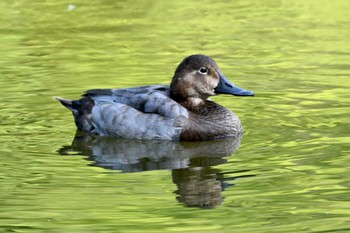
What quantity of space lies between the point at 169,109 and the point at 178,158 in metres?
0.93

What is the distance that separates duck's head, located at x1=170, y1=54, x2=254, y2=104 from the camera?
11422 mm

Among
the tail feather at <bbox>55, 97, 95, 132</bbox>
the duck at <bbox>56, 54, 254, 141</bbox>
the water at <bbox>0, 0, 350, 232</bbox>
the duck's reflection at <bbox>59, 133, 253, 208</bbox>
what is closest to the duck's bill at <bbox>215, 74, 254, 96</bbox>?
the duck at <bbox>56, 54, 254, 141</bbox>

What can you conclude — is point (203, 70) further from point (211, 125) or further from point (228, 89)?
point (211, 125)

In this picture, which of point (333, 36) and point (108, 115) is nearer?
point (108, 115)

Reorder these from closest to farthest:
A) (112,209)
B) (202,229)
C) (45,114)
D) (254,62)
A: (202,229)
(112,209)
(45,114)
(254,62)

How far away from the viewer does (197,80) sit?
11453 mm

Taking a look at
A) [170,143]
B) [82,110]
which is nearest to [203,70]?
[170,143]

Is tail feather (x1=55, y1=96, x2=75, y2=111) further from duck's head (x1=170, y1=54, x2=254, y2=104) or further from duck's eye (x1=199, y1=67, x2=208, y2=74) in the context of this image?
duck's eye (x1=199, y1=67, x2=208, y2=74)

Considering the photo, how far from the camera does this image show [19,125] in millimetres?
11375

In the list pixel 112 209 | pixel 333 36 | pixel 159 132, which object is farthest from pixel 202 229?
pixel 333 36

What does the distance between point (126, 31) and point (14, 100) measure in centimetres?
447

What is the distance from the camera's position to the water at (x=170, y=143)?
324 inches

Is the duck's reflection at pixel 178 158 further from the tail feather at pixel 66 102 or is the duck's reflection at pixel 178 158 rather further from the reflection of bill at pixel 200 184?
the tail feather at pixel 66 102

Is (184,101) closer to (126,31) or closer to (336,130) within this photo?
(336,130)
